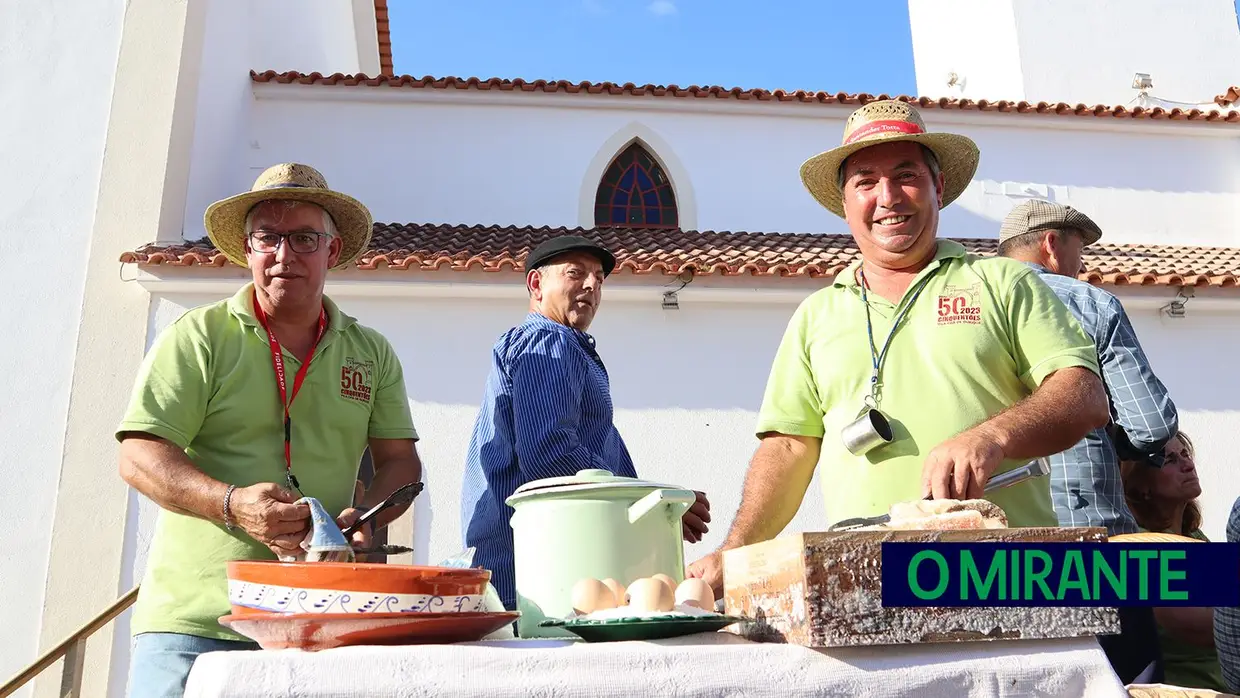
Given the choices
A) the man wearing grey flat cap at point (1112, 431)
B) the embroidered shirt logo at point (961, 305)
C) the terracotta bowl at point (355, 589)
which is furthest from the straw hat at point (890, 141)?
the terracotta bowl at point (355, 589)

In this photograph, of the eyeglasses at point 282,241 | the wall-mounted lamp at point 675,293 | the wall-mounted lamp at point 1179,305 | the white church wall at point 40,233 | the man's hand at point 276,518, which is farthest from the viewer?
the wall-mounted lamp at point 1179,305

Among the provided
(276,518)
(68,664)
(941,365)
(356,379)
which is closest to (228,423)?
(356,379)

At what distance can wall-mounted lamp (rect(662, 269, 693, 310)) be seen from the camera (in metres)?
8.69

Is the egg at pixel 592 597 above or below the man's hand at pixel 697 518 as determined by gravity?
below

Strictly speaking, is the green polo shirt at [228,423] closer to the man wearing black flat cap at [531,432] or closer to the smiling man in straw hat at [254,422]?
the smiling man in straw hat at [254,422]

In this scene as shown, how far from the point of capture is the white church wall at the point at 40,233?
8.09 meters

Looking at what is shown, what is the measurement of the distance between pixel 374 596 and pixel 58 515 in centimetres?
755

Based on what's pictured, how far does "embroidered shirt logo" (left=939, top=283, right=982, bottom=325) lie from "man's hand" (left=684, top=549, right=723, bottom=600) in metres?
0.76

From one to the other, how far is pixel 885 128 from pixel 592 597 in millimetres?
1445

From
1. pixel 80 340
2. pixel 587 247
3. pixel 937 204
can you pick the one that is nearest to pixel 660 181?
pixel 80 340

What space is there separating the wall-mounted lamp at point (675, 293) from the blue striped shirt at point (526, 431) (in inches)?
207

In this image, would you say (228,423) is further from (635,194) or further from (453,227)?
(635,194)

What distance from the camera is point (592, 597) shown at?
5.86 ft

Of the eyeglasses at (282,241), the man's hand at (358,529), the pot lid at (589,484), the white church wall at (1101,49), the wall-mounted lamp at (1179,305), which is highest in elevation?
the white church wall at (1101,49)
